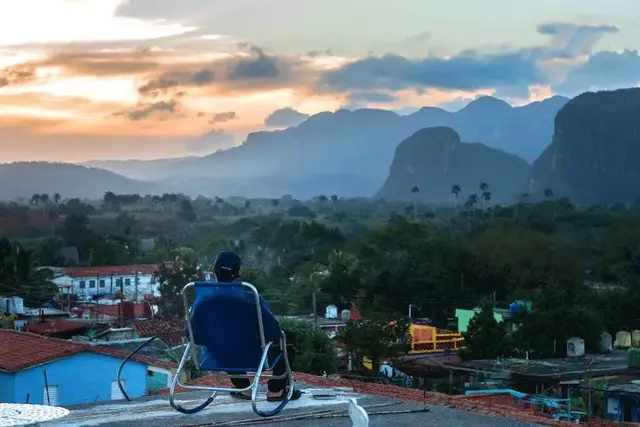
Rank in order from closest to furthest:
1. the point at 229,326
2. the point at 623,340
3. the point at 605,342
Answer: the point at 229,326
the point at 605,342
the point at 623,340

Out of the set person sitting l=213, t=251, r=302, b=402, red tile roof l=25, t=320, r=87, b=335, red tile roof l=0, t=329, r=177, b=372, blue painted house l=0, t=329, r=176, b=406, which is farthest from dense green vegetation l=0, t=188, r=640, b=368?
person sitting l=213, t=251, r=302, b=402

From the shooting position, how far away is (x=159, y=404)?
6.25m

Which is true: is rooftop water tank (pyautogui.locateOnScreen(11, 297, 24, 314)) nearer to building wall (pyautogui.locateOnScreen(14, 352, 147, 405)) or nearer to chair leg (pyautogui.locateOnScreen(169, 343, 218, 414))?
building wall (pyautogui.locateOnScreen(14, 352, 147, 405))

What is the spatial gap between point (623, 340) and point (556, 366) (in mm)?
8254

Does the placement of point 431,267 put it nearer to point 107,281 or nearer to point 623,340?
point 623,340

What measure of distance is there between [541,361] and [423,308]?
1472 cm

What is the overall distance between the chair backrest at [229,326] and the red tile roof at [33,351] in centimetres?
887

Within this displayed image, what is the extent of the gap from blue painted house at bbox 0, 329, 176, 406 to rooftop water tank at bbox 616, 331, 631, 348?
21.6 meters

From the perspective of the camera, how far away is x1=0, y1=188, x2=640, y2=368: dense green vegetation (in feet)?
102

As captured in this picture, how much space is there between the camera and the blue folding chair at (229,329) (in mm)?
5027

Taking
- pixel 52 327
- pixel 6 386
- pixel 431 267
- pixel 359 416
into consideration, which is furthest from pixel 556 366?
pixel 359 416

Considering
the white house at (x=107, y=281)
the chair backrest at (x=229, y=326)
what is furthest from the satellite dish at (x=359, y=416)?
the white house at (x=107, y=281)

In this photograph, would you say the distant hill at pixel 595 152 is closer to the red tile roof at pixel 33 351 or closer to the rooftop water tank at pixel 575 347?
the rooftop water tank at pixel 575 347

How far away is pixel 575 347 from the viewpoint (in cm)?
2958
